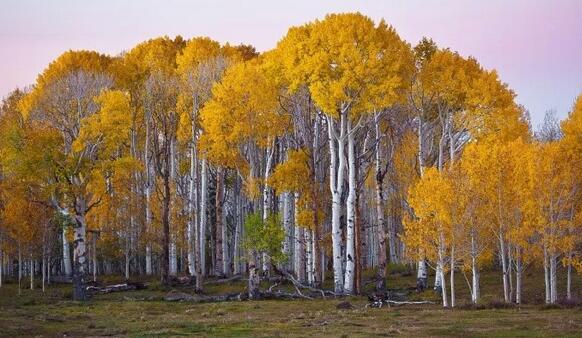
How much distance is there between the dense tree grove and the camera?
4278 centimetres

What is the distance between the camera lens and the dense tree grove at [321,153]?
42781mm

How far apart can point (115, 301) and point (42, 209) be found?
52.4 feet

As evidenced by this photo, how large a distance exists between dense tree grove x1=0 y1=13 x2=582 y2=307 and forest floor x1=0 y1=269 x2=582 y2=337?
12.0 feet

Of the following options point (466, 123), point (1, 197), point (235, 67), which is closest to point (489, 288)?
point (466, 123)

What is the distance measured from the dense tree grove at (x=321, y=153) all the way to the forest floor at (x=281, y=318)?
3661 mm

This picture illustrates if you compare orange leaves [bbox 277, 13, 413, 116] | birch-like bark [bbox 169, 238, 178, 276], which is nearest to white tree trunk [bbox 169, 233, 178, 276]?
birch-like bark [bbox 169, 238, 178, 276]

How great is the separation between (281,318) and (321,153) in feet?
84.6

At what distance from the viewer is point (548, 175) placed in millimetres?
42812

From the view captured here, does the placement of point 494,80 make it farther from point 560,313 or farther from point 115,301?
point 115,301

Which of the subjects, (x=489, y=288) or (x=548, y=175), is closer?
(x=548, y=175)

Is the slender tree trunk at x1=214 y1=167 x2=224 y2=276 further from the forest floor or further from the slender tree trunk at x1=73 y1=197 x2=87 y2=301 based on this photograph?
the slender tree trunk at x1=73 y1=197 x2=87 y2=301

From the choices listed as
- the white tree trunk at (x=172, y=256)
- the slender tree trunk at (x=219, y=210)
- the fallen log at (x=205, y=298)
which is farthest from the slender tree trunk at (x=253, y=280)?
the white tree trunk at (x=172, y=256)

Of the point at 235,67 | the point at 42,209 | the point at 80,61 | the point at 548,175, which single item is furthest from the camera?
the point at 80,61

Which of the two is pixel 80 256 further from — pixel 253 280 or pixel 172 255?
pixel 172 255
